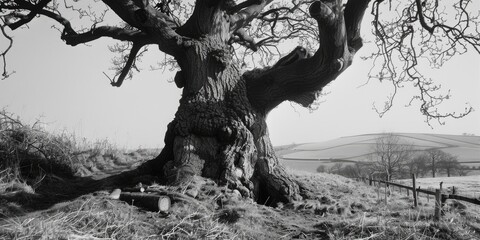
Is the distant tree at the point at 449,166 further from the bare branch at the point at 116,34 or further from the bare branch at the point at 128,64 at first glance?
the bare branch at the point at 116,34

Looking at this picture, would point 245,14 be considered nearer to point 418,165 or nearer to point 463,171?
point 418,165

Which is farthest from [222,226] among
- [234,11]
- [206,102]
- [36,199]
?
[234,11]

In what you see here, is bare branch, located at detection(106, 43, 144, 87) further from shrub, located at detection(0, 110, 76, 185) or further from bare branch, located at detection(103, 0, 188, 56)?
shrub, located at detection(0, 110, 76, 185)

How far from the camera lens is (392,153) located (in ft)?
131

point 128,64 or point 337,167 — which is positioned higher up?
point 128,64

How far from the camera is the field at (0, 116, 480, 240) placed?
301 cm

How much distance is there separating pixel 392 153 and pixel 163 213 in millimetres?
41093

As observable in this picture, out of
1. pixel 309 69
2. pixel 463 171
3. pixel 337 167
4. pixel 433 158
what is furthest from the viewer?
pixel 433 158

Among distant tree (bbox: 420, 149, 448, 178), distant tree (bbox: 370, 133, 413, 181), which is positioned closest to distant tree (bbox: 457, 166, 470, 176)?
distant tree (bbox: 420, 149, 448, 178)

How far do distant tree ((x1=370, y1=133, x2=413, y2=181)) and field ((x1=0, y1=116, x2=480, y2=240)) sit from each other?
33.5 metres

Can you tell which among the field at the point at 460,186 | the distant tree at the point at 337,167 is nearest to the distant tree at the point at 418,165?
the distant tree at the point at 337,167

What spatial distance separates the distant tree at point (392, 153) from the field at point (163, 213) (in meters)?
33.5

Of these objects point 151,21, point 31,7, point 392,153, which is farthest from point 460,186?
point 31,7

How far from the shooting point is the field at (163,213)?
3014 mm
